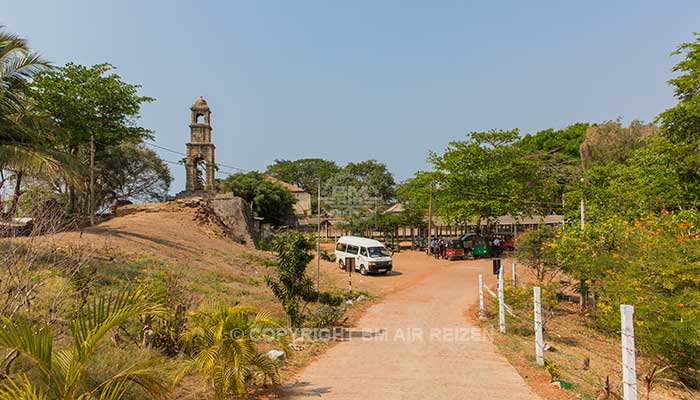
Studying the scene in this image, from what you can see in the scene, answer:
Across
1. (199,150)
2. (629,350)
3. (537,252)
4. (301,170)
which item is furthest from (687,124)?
(301,170)

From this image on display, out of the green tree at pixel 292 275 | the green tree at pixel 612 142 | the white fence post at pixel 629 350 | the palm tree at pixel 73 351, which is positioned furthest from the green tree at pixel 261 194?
the white fence post at pixel 629 350

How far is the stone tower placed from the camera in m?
28.8

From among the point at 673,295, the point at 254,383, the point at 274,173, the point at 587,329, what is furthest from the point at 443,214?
the point at 274,173

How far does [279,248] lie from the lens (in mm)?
9773

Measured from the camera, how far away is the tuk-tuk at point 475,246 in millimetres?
29255

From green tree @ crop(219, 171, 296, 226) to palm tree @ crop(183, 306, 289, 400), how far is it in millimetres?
35205

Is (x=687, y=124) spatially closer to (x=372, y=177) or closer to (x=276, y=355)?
(x=276, y=355)

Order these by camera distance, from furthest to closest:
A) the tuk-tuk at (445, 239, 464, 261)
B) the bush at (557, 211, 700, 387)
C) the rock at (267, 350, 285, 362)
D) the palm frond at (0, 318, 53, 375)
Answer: the tuk-tuk at (445, 239, 464, 261), the bush at (557, 211, 700, 387), the rock at (267, 350, 285, 362), the palm frond at (0, 318, 53, 375)

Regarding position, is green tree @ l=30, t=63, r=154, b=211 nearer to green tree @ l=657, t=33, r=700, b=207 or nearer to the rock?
the rock

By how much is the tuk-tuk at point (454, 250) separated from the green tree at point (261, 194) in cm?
1963

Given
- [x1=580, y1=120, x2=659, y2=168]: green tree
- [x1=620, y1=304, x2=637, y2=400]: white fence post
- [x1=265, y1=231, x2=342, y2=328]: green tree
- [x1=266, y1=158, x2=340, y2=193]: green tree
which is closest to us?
[x1=620, y1=304, x2=637, y2=400]: white fence post

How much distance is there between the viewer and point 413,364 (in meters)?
7.21

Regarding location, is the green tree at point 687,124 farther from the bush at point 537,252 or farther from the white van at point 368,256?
the white van at point 368,256

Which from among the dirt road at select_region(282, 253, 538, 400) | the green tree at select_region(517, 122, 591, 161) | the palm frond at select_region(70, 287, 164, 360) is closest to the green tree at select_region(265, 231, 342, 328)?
the dirt road at select_region(282, 253, 538, 400)
